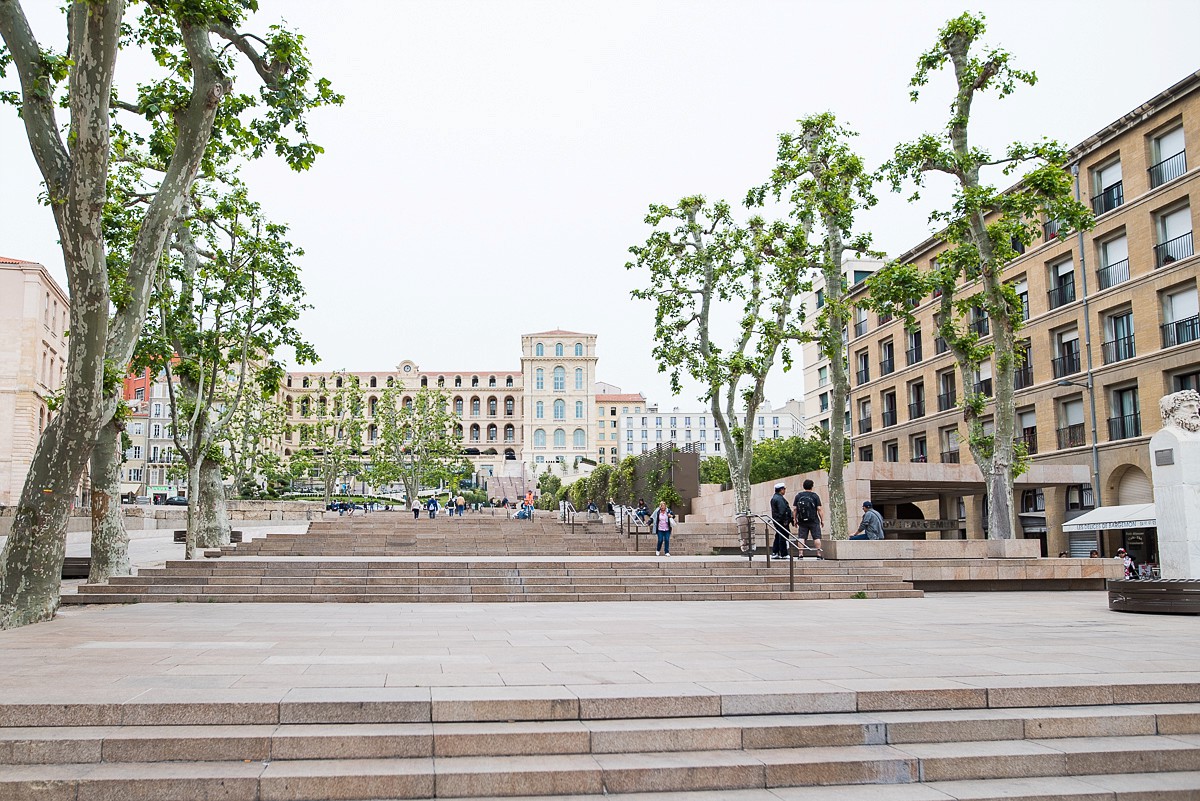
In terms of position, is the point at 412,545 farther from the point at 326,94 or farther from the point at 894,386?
the point at 894,386

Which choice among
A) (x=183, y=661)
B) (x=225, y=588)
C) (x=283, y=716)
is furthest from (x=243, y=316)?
(x=283, y=716)

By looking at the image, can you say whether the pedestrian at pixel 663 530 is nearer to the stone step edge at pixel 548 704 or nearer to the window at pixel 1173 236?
the stone step edge at pixel 548 704

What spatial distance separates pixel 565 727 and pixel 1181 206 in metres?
30.7

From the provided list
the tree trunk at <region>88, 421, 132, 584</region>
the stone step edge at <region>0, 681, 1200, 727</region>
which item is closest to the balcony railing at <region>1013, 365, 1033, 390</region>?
the tree trunk at <region>88, 421, 132, 584</region>

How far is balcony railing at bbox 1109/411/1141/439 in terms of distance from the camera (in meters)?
30.5

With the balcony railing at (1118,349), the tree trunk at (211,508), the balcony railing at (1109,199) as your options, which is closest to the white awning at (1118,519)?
the balcony railing at (1118,349)

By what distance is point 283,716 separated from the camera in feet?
17.7

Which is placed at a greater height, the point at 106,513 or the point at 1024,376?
the point at 1024,376

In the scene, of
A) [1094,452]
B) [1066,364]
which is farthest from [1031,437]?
[1094,452]

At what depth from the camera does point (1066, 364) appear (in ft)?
111

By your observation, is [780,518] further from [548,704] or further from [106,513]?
[548,704]

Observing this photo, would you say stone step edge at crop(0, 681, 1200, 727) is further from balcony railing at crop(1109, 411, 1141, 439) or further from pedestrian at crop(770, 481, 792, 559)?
balcony railing at crop(1109, 411, 1141, 439)

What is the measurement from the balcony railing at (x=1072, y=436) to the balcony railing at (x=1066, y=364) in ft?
6.34

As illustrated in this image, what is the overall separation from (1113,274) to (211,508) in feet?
95.9
